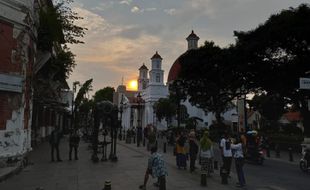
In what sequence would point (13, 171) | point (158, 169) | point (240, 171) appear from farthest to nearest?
point (13, 171), point (240, 171), point (158, 169)

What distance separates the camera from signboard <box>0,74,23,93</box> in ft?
46.8

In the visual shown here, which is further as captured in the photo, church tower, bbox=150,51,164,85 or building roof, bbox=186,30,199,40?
church tower, bbox=150,51,164,85

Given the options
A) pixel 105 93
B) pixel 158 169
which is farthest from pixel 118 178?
pixel 105 93

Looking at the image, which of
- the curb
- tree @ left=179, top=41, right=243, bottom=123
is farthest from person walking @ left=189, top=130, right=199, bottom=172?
tree @ left=179, top=41, right=243, bottom=123

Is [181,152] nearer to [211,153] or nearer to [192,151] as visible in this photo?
[192,151]

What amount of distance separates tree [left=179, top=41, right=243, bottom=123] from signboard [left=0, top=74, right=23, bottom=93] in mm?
26219

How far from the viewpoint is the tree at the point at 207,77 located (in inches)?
1592

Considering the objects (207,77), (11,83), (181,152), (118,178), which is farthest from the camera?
(207,77)

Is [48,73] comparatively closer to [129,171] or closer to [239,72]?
[129,171]

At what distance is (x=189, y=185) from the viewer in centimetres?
1234

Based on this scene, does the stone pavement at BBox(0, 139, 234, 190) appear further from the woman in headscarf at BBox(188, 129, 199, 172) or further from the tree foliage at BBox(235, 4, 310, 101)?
the tree foliage at BBox(235, 4, 310, 101)

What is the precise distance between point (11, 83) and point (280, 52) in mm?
25060

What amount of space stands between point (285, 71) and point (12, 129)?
919 inches

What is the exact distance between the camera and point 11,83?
14711mm
